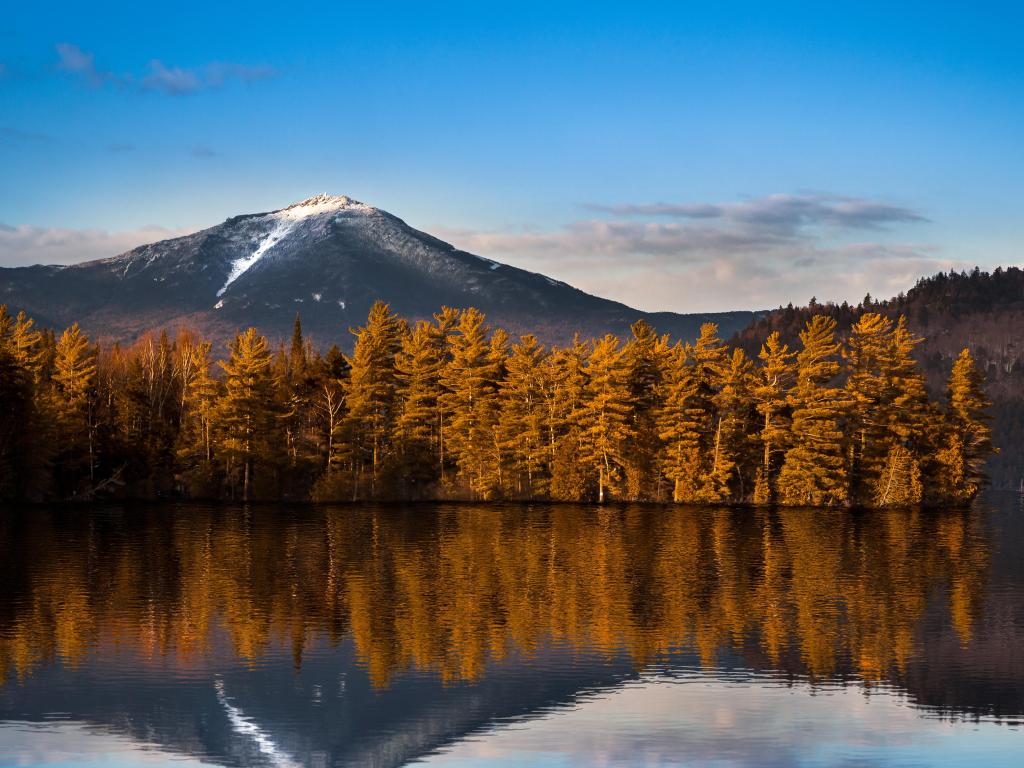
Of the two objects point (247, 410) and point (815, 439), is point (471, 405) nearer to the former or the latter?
point (247, 410)

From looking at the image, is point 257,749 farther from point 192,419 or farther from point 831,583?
point 192,419

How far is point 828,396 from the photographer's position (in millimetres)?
100312

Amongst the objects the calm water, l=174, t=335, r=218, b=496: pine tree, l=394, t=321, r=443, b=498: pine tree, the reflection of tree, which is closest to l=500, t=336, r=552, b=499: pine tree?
l=394, t=321, r=443, b=498: pine tree

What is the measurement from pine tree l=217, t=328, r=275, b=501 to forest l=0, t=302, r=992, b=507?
0.54 feet

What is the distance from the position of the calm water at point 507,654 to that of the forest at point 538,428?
121ft

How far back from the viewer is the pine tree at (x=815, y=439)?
98.7m

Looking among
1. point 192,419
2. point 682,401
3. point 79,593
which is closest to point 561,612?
point 79,593

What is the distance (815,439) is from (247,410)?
4577 centimetres

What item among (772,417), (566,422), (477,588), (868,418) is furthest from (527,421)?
(477,588)

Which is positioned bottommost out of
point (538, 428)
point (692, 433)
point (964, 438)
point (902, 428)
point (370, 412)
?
point (964, 438)

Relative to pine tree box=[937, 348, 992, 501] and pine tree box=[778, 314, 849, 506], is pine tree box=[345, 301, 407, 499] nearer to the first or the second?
pine tree box=[778, 314, 849, 506]

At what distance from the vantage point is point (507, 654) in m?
34.0

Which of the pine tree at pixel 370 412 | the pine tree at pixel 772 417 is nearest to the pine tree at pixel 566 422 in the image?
the pine tree at pixel 370 412

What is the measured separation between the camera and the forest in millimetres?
101000
